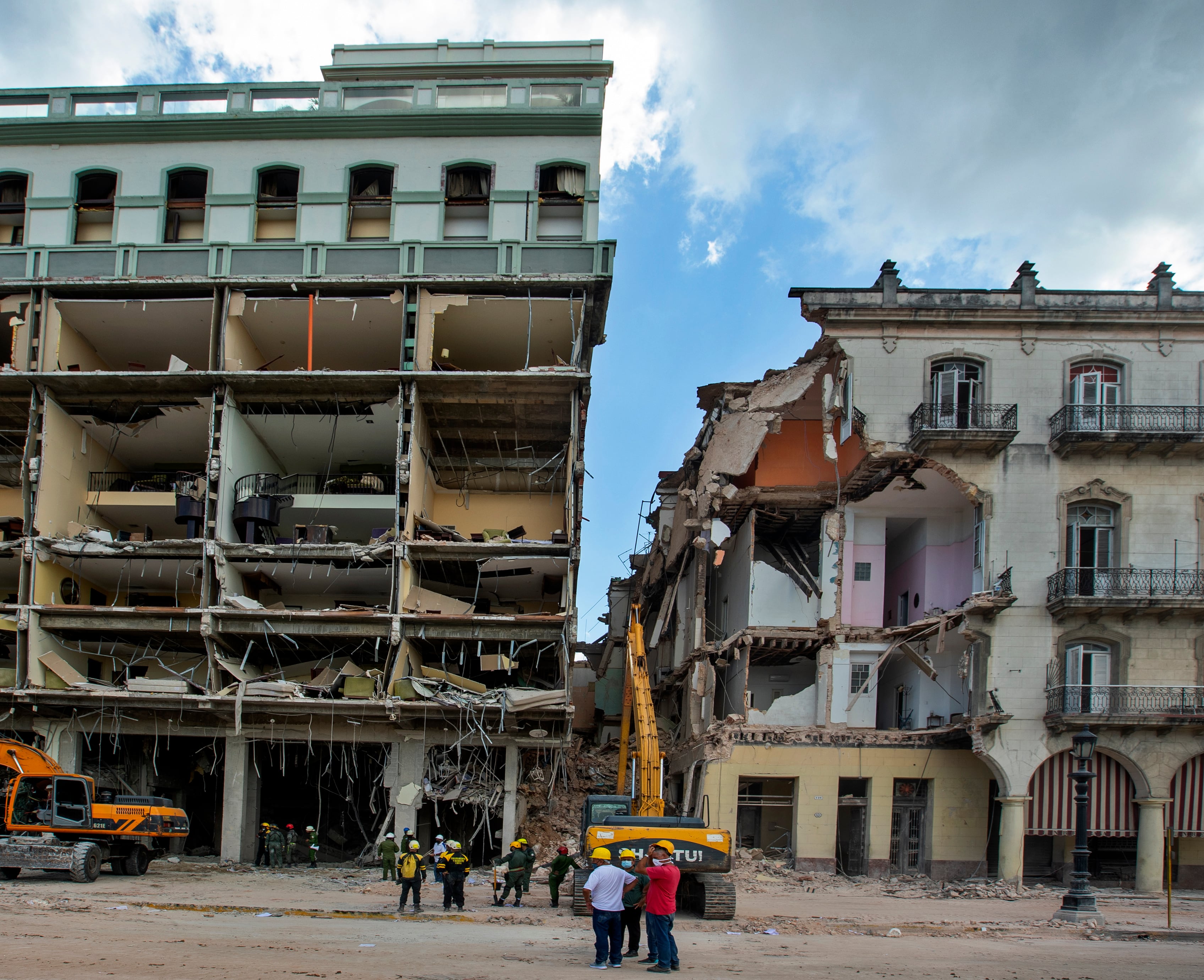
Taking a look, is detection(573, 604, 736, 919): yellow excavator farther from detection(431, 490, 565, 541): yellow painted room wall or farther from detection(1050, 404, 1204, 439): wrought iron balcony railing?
detection(1050, 404, 1204, 439): wrought iron balcony railing

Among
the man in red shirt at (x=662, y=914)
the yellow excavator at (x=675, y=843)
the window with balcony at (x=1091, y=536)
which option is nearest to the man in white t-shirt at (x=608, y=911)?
the man in red shirt at (x=662, y=914)

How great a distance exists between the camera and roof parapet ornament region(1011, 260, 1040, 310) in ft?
102

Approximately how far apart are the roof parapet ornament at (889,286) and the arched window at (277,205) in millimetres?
17481

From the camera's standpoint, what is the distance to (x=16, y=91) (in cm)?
3353

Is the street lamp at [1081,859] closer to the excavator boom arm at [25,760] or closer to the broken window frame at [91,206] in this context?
the excavator boom arm at [25,760]

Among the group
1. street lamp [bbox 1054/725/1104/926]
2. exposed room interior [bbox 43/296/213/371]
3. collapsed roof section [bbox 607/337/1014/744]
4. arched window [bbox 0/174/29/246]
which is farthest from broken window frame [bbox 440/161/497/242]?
street lamp [bbox 1054/725/1104/926]

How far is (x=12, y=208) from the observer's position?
33.6 m

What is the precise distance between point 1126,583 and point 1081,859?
1181 centimetres

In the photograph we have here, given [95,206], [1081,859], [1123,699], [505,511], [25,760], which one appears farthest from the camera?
[505,511]

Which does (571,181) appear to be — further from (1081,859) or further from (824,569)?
(1081,859)

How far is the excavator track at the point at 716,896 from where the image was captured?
1834 cm

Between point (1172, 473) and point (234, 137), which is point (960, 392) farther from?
point (234, 137)

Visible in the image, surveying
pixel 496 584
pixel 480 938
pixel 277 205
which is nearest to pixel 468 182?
pixel 277 205

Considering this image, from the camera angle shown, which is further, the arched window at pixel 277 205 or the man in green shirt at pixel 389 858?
the arched window at pixel 277 205
